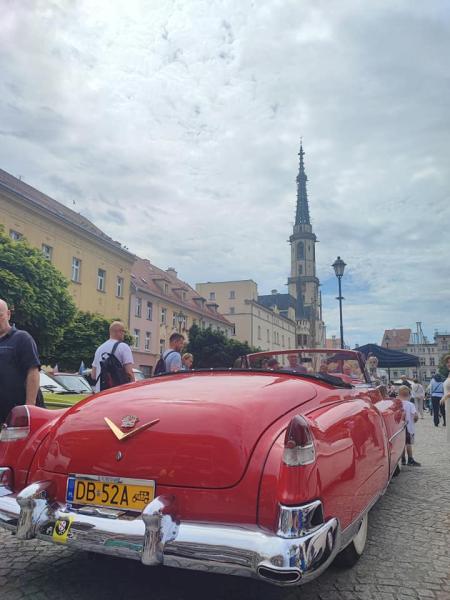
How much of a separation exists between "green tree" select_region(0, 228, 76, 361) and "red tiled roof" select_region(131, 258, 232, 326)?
763 inches

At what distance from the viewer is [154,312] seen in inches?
1635

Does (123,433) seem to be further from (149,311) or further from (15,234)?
(149,311)

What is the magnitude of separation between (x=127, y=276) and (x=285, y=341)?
2106 inches

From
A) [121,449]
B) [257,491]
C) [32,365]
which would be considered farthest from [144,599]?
[32,365]

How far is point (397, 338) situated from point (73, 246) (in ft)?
369

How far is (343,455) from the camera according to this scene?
258cm

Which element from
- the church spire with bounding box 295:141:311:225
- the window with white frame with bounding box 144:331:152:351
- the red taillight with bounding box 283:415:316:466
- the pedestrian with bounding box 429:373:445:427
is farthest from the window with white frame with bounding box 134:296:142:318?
the church spire with bounding box 295:141:311:225

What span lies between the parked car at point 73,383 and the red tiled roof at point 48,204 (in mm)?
15332

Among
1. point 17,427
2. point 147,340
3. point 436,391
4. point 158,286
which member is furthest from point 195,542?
point 158,286

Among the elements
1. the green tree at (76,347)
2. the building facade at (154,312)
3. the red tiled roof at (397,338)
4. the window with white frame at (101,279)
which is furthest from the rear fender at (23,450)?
the red tiled roof at (397,338)

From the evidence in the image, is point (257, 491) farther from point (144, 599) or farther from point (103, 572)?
point (103, 572)

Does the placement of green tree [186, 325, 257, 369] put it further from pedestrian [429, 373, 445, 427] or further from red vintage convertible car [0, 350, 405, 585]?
red vintage convertible car [0, 350, 405, 585]

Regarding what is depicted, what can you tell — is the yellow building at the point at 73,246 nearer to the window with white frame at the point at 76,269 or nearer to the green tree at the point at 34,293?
the window with white frame at the point at 76,269

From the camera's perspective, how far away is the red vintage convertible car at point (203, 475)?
2111mm
